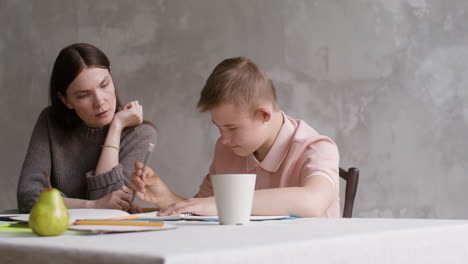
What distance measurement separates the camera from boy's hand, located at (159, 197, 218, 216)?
1.15 m

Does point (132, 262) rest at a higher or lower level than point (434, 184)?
higher

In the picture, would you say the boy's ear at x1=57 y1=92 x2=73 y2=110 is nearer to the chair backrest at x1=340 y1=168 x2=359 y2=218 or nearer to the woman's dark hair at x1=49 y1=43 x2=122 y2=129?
the woman's dark hair at x1=49 y1=43 x2=122 y2=129

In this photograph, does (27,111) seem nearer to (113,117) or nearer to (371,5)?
(113,117)

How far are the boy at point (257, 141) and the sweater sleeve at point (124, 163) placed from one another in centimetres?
52

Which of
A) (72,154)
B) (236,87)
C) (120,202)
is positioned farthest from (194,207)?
(72,154)

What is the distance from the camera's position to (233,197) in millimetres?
965

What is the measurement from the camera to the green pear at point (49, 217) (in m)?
0.78

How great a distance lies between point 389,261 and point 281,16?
2538 millimetres

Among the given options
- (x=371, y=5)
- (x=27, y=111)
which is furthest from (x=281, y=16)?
(x=27, y=111)

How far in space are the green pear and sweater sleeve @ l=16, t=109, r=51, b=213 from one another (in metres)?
1.27

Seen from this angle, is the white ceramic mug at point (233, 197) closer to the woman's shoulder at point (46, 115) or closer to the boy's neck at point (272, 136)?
the boy's neck at point (272, 136)

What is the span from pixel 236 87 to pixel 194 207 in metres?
0.52

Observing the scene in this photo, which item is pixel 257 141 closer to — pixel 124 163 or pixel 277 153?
pixel 277 153

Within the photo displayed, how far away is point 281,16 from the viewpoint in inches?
127
